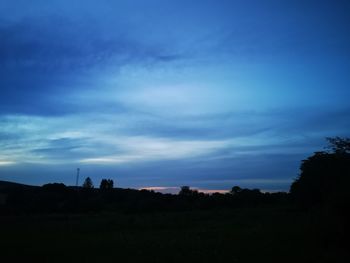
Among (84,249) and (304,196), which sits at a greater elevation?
(304,196)

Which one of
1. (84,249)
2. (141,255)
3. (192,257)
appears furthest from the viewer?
(84,249)

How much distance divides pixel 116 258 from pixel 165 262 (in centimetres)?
241

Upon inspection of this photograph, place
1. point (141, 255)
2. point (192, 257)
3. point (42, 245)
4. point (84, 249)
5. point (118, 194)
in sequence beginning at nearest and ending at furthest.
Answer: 1. point (192, 257)
2. point (141, 255)
3. point (84, 249)
4. point (42, 245)
5. point (118, 194)

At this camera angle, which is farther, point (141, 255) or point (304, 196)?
point (304, 196)

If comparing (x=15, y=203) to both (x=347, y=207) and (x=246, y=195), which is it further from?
(x=347, y=207)

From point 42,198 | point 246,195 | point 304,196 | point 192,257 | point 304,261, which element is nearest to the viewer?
point 304,261

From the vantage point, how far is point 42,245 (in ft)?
63.5

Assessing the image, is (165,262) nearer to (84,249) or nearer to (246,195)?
(84,249)

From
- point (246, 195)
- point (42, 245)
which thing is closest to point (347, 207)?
point (42, 245)

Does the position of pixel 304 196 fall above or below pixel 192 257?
above

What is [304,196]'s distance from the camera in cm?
4772

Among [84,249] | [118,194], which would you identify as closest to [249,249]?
[84,249]

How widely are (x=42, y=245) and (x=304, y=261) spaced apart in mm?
13281

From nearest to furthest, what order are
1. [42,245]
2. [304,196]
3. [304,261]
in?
[304,261] → [42,245] → [304,196]
